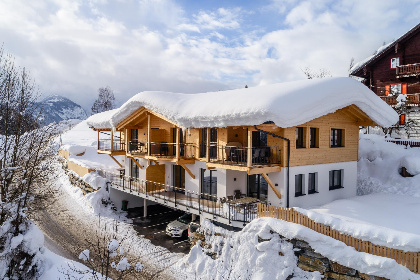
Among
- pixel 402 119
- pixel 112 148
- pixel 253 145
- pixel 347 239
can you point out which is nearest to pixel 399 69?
pixel 402 119

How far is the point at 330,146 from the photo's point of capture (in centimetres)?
1767

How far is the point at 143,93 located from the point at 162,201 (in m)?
7.91

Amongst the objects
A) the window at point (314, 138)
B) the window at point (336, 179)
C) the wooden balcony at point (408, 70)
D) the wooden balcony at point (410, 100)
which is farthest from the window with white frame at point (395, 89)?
the window at point (314, 138)

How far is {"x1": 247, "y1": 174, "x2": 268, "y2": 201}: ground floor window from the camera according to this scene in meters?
16.6

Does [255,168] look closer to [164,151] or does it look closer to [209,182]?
[209,182]

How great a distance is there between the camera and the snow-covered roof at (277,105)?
13.2 metres

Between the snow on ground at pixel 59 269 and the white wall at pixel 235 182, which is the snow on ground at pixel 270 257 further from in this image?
the snow on ground at pixel 59 269

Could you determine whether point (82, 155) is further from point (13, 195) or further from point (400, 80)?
point (400, 80)

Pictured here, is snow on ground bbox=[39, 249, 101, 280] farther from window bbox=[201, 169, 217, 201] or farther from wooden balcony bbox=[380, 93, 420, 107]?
wooden balcony bbox=[380, 93, 420, 107]

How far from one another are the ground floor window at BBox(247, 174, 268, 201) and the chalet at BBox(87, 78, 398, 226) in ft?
0.20

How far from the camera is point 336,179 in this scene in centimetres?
1836

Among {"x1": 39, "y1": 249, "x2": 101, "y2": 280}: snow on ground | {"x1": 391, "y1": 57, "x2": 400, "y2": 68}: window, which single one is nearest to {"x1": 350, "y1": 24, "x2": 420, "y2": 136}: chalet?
{"x1": 391, "y1": 57, "x2": 400, "y2": 68}: window

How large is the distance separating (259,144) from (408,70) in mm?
21343

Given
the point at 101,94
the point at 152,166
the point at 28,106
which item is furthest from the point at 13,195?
the point at 101,94
